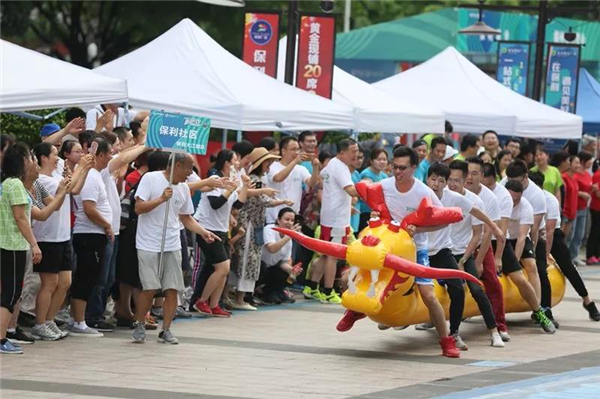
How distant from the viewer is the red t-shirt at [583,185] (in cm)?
2408

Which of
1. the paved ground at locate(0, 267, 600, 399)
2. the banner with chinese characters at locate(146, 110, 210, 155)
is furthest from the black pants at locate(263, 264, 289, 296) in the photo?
the banner with chinese characters at locate(146, 110, 210, 155)

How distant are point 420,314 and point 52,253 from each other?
136 inches

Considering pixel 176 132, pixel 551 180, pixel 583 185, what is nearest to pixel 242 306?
pixel 176 132

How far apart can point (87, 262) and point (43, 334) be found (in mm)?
905

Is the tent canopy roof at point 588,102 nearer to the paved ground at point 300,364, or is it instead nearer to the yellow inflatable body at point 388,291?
the paved ground at point 300,364

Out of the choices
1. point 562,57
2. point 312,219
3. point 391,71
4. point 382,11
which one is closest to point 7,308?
point 312,219

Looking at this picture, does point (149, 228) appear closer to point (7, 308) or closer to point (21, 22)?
point (7, 308)

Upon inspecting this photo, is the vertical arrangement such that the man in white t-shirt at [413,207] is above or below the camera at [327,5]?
below

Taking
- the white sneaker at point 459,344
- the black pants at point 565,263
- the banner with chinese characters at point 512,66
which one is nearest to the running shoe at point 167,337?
the white sneaker at point 459,344

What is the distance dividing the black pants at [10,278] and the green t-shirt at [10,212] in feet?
0.23

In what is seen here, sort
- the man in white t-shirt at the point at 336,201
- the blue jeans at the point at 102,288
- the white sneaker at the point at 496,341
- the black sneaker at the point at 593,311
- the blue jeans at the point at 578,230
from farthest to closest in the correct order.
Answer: the blue jeans at the point at 578,230
the man in white t-shirt at the point at 336,201
the black sneaker at the point at 593,311
the white sneaker at the point at 496,341
the blue jeans at the point at 102,288

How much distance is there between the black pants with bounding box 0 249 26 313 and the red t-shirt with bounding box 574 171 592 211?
1397cm

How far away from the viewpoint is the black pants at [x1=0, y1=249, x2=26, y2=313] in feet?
38.9

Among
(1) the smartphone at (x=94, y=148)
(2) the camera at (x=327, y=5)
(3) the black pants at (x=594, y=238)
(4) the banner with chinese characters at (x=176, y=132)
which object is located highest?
(2) the camera at (x=327, y=5)
